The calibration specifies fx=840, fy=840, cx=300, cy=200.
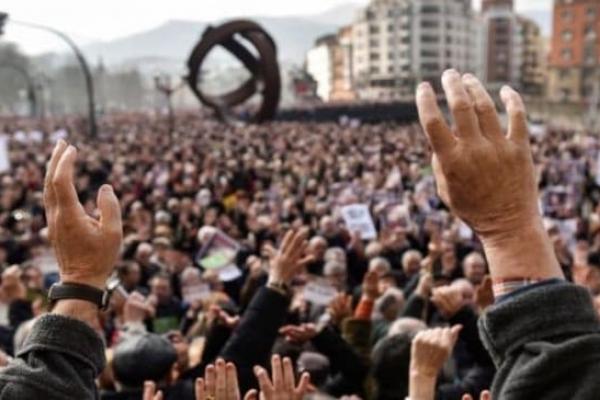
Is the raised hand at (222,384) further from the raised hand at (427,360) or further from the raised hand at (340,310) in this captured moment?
the raised hand at (340,310)

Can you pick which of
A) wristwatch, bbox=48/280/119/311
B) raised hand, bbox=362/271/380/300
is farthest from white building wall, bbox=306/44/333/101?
wristwatch, bbox=48/280/119/311

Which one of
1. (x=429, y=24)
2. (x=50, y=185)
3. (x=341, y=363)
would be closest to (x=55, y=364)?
(x=50, y=185)

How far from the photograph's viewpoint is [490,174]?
1423mm

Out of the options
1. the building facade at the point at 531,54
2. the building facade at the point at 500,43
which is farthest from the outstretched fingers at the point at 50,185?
the building facade at the point at 531,54

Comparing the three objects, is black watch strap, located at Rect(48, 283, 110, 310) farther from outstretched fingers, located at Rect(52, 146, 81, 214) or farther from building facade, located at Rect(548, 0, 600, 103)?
building facade, located at Rect(548, 0, 600, 103)

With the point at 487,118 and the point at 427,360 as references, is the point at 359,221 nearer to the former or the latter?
the point at 427,360

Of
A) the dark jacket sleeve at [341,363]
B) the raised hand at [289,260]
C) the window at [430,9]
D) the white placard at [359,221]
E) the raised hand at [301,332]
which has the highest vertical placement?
the window at [430,9]

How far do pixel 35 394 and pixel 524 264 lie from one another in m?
0.90

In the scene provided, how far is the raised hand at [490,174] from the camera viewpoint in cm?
141

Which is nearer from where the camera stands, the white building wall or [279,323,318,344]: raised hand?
[279,323,318,344]: raised hand

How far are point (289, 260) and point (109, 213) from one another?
1597 mm

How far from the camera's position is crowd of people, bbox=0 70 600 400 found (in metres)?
3.12

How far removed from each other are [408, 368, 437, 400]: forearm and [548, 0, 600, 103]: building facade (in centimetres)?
8864

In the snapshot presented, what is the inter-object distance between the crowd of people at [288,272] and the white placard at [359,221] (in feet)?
0.11
